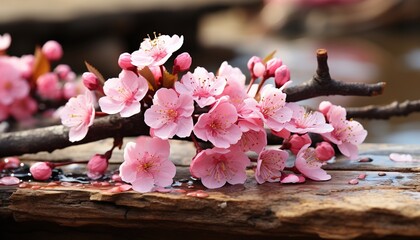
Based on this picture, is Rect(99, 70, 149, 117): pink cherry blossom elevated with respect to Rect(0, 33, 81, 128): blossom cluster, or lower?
lower

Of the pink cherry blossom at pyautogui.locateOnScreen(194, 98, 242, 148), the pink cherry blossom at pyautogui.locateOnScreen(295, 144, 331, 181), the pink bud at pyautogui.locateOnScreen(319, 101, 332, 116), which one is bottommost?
the pink cherry blossom at pyautogui.locateOnScreen(295, 144, 331, 181)

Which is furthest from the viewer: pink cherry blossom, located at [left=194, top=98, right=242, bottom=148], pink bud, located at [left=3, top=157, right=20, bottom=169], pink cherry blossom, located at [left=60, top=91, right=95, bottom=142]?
pink bud, located at [left=3, top=157, right=20, bottom=169]

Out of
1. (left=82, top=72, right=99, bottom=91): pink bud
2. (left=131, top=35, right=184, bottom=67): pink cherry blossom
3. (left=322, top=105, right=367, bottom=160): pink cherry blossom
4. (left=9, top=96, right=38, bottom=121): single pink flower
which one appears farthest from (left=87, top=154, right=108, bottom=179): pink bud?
(left=9, top=96, right=38, bottom=121): single pink flower

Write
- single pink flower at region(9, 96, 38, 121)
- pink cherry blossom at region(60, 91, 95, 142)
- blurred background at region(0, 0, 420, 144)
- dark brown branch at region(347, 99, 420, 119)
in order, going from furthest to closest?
blurred background at region(0, 0, 420, 144), single pink flower at region(9, 96, 38, 121), dark brown branch at region(347, 99, 420, 119), pink cherry blossom at region(60, 91, 95, 142)

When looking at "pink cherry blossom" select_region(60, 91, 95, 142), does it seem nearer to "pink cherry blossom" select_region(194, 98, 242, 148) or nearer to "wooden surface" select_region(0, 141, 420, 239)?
"wooden surface" select_region(0, 141, 420, 239)

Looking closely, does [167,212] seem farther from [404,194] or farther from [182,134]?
[404,194]

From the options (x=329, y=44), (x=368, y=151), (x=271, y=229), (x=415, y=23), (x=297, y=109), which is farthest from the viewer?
(x=415, y=23)

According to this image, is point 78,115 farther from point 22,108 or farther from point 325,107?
point 22,108

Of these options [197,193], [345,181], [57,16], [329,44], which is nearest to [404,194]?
[345,181]
